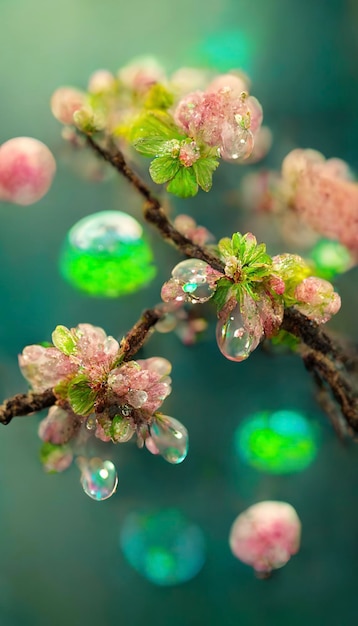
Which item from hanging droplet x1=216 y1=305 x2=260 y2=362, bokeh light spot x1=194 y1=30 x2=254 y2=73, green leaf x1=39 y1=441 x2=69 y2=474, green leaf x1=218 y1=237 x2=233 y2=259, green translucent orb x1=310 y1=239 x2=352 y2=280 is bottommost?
green leaf x1=39 y1=441 x2=69 y2=474

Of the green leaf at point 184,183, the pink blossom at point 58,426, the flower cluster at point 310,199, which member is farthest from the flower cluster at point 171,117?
the pink blossom at point 58,426

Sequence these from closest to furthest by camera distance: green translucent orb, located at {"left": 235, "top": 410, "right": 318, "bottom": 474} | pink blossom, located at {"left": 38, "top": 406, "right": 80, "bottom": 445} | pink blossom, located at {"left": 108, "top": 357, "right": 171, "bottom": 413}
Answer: pink blossom, located at {"left": 108, "top": 357, "right": 171, "bottom": 413}, pink blossom, located at {"left": 38, "top": 406, "right": 80, "bottom": 445}, green translucent orb, located at {"left": 235, "top": 410, "right": 318, "bottom": 474}

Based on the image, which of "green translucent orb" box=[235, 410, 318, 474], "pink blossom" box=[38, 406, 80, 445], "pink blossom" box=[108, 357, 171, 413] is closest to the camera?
"pink blossom" box=[108, 357, 171, 413]

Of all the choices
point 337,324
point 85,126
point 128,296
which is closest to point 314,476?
point 337,324

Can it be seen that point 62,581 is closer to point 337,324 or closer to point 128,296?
point 128,296

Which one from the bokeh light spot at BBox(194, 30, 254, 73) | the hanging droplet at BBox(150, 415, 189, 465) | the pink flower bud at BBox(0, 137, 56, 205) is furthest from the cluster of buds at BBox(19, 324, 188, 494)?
the bokeh light spot at BBox(194, 30, 254, 73)

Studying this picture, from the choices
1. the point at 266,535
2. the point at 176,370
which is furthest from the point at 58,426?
the point at 266,535

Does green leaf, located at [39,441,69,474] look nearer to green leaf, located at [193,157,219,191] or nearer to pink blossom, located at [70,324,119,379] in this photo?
pink blossom, located at [70,324,119,379]
